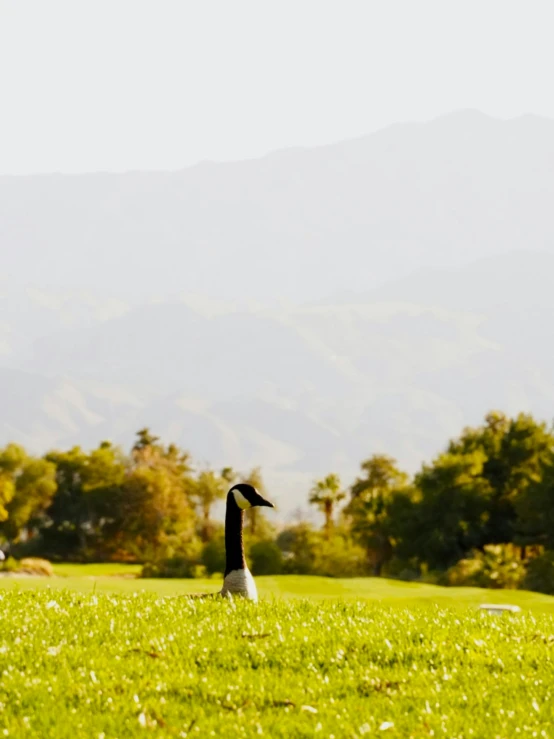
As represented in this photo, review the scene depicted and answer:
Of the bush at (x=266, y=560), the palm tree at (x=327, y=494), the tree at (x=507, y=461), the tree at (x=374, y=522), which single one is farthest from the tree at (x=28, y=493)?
the tree at (x=507, y=461)

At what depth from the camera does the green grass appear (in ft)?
34.0

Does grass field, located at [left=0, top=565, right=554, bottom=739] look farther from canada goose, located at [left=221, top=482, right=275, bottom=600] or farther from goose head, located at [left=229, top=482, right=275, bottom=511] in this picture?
goose head, located at [left=229, top=482, right=275, bottom=511]

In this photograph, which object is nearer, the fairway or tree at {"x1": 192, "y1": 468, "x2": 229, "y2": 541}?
the fairway

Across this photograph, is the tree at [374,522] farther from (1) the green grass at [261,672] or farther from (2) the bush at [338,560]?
(1) the green grass at [261,672]

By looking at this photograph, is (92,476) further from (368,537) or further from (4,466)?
(368,537)

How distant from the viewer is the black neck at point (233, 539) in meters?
16.2

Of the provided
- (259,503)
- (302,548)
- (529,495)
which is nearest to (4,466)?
(302,548)

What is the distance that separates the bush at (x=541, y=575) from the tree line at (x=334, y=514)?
0.35ft

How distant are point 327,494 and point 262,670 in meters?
99.1

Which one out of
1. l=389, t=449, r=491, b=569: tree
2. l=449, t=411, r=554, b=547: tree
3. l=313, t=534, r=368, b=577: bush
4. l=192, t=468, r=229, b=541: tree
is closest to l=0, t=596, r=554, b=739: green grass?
l=389, t=449, r=491, b=569: tree

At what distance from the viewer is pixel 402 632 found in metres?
13.8

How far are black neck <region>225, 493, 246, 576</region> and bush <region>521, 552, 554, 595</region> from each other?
5809 cm

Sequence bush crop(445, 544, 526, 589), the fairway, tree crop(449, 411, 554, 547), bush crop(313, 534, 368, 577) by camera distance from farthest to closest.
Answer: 1. bush crop(313, 534, 368, 577)
2. tree crop(449, 411, 554, 547)
3. bush crop(445, 544, 526, 589)
4. the fairway

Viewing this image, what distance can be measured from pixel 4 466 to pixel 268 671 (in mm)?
108531
